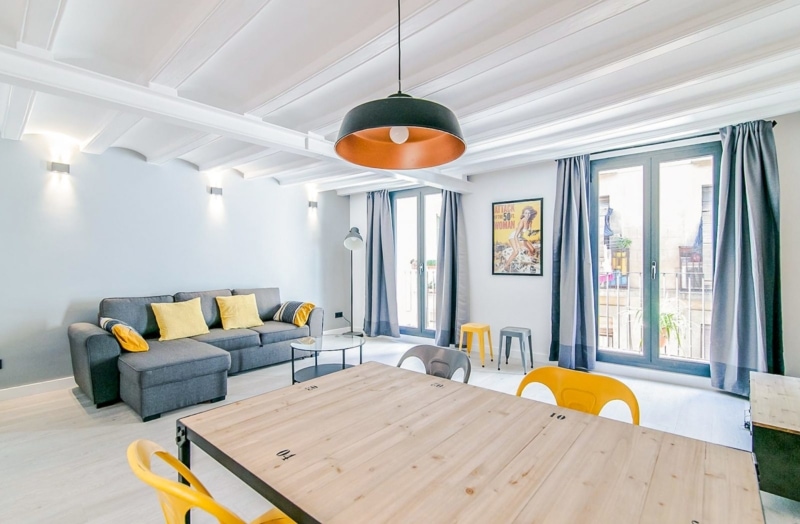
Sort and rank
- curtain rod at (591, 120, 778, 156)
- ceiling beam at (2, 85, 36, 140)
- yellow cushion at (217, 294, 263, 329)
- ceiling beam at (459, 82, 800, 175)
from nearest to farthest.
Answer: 1. ceiling beam at (2, 85, 36, 140)
2. ceiling beam at (459, 82, 800, 175)
3. curtain rod at (591, 120, 778, 156)
4. yellow cushion at (217, 294, 263, 329)

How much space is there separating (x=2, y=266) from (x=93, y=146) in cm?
141

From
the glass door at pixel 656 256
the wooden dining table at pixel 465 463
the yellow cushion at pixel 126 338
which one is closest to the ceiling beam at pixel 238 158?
the yellow cushion at pixel 126 338

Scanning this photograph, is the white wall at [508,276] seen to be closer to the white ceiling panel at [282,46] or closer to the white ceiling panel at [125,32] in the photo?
the white ceiling panel at [282,46]

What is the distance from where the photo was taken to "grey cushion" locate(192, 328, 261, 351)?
13.4 ft

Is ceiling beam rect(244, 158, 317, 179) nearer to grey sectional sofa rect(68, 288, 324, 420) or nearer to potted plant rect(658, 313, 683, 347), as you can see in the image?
grey sectional sofa rect(68, 288, 324, 420)

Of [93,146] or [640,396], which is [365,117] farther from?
[93,146]

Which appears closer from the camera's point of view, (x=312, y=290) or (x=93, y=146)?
(x=93, y=146)

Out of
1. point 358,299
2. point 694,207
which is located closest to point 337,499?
point 694,207

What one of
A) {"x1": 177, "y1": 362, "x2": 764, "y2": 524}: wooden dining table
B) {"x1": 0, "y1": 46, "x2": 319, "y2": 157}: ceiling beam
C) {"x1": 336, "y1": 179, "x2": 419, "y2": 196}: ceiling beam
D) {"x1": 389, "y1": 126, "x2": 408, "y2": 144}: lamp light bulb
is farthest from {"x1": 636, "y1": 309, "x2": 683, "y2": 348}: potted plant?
{"x1": 0, "y1": 46, "x2": 319, "y2": 157}: ceiling beam

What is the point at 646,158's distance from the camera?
161 inches

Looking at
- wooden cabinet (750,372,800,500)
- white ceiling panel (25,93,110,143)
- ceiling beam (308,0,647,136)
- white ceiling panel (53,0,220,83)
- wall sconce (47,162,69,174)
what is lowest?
wooden cabinet (750,372,800,500)

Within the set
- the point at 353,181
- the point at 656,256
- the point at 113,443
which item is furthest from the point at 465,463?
the point at 353,181

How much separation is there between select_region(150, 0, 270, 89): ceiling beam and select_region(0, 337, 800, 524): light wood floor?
2494 millimetres

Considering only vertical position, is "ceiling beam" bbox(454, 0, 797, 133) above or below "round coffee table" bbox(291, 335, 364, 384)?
above
